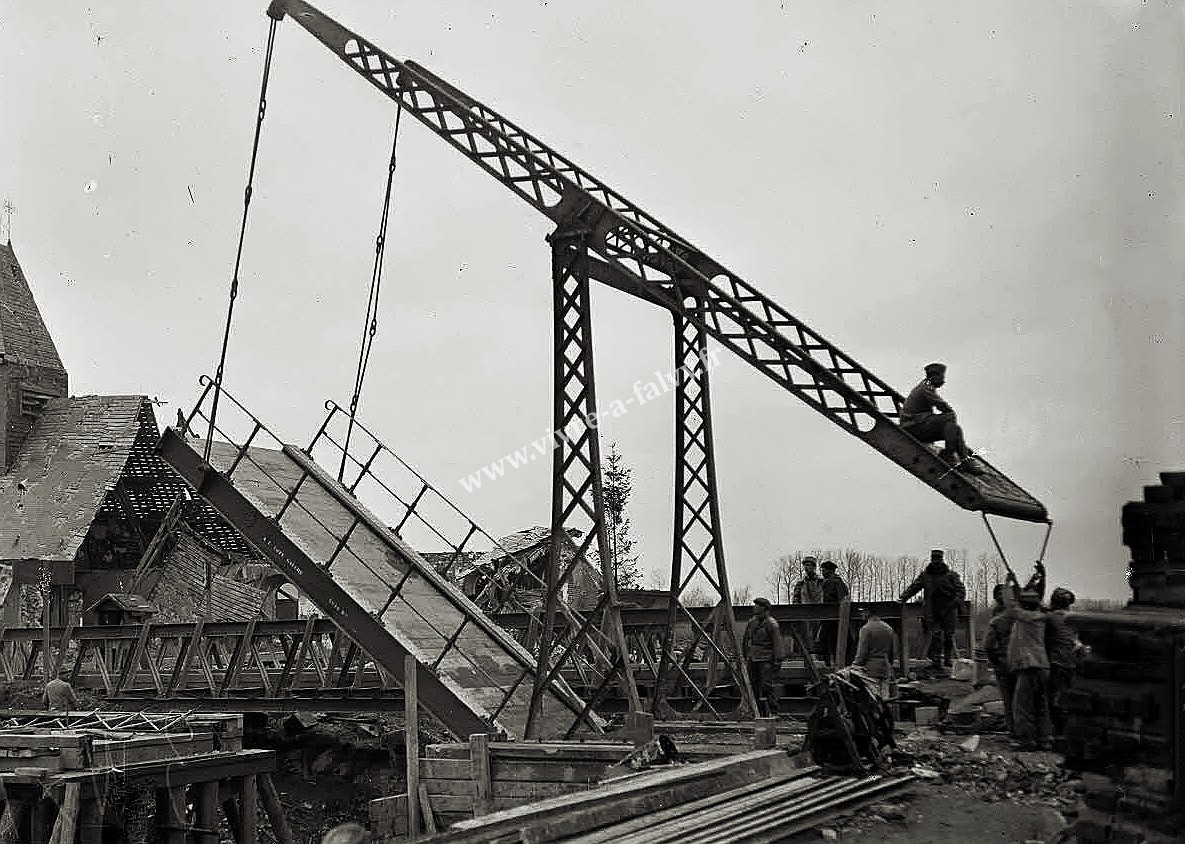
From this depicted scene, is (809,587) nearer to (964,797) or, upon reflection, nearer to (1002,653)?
(1002,653)

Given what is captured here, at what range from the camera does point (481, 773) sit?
1382 cm

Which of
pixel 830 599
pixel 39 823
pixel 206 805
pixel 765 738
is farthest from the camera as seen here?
pixel 830 599

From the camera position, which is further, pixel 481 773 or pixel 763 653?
pixel 763 653

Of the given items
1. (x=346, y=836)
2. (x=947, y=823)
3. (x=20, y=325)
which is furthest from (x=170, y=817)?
(x=20, y=325)

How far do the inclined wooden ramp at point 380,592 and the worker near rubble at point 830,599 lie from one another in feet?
15.3

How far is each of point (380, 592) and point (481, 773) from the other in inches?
158

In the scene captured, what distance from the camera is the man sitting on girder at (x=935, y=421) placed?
44.1ft

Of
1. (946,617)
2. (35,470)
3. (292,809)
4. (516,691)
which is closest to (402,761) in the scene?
(292,809)

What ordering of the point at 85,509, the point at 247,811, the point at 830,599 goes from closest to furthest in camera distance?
the point at 247,811 → the point at 830,599 → the point at 85,509

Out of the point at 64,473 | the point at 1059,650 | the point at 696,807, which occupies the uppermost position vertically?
the point at 64,473

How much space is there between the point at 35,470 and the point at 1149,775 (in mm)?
40141

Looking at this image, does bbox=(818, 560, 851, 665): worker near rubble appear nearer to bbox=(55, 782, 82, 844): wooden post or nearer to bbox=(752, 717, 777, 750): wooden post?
bbox=(752, 717, 777, 750): wooden post

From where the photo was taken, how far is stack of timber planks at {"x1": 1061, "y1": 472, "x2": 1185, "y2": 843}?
750cm

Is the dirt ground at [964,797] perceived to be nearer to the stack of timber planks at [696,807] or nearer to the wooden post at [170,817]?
the stack of timber planks at [696,807]
